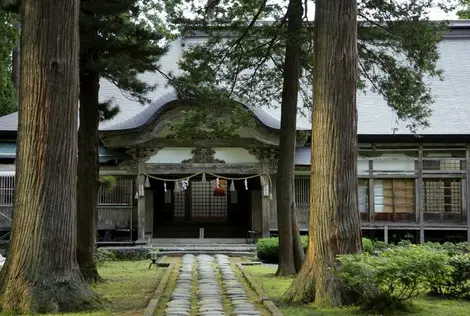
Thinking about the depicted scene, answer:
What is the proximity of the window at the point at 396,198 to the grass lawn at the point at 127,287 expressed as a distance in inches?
351

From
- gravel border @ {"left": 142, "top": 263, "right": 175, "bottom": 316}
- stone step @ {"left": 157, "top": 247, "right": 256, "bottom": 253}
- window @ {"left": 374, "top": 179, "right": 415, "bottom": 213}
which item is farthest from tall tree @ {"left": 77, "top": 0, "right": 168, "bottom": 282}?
window @ {"left": 374, "top": 179, "right": 415, "bottom": 213}

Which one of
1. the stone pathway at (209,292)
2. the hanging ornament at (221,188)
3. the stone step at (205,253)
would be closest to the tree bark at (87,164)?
the stone pathway at (209,292)

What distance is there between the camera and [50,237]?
28.3 feet

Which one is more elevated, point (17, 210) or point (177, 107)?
point (177, 107)

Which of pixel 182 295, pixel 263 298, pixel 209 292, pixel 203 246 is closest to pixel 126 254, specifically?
pixel 203 246

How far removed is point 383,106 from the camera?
24.5 metres

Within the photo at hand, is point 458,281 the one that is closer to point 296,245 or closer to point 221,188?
point 296,245

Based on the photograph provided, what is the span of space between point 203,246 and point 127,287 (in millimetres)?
9286

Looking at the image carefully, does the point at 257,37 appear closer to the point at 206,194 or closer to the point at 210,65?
the point at 210,65

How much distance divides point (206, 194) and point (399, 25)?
12982 mm

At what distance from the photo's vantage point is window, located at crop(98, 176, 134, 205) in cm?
2206

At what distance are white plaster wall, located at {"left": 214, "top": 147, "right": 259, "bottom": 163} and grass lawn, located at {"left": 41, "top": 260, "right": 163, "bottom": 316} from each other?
494 centimetres

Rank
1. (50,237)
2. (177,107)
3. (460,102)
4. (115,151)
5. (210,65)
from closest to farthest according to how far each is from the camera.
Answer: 1. (50,237)
2. (210,65)
3. (177,107)
4. (115,151)
5. (460,102)

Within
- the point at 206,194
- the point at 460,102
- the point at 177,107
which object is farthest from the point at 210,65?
the point at 460,102
